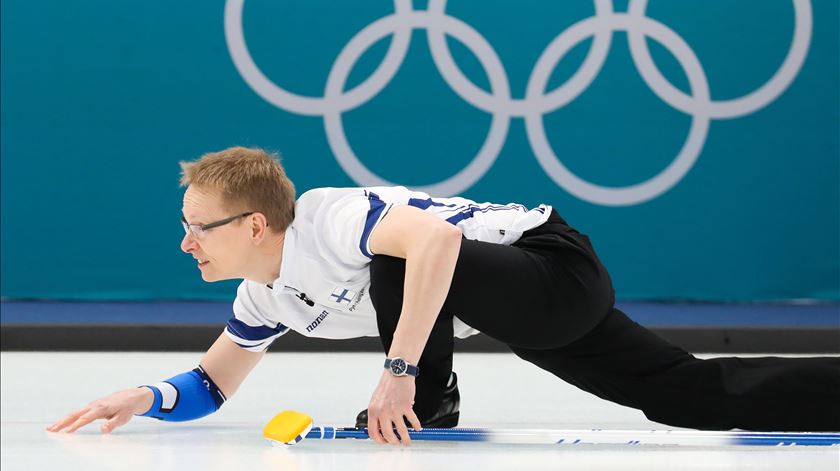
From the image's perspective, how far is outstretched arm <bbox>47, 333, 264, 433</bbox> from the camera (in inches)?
88.5

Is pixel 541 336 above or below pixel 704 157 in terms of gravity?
below

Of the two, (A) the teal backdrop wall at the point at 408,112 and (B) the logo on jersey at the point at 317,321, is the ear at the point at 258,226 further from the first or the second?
(A) the teal backdrop wall at the point at 408,112

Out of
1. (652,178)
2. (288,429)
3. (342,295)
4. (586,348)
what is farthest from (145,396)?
(652,178)

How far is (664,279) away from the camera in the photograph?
227 inches

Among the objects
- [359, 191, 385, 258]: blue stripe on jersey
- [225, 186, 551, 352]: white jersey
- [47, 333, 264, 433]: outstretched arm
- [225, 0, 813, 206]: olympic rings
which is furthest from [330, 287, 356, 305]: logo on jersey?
[225, 0, 813, 206]: olympic rings

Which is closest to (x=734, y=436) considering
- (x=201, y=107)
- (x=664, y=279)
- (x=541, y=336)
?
(x=541, y=336)

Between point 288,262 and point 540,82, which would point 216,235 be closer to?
point 288,262

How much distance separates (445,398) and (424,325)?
317 mm

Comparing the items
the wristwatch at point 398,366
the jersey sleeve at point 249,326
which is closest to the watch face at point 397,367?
the wristwatch at point 398,366

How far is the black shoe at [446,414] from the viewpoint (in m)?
2.21

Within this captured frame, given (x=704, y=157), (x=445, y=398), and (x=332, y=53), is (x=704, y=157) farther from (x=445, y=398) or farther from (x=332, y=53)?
(x=445, y=398)

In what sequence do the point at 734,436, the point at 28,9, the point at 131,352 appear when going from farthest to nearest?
the point at 28,9 → the point at 131,352 → the point at 734,436

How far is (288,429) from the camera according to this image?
6.91 ft

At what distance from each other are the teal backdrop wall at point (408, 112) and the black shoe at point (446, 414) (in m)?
3.43
